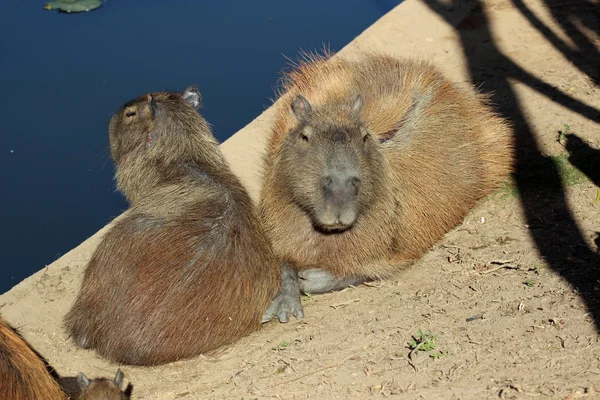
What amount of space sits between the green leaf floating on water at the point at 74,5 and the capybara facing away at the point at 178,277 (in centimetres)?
478

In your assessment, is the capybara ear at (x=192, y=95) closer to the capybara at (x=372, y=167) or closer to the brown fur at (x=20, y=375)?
the capybara at (x=372, y=167)

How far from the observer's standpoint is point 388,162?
5000 mm

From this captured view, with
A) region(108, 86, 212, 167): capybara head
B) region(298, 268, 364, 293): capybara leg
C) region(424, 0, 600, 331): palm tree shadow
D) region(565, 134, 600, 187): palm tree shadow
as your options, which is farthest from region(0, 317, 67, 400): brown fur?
region(565, 134, 600, 187): palm tree shadow

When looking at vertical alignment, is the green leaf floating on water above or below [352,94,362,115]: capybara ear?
below

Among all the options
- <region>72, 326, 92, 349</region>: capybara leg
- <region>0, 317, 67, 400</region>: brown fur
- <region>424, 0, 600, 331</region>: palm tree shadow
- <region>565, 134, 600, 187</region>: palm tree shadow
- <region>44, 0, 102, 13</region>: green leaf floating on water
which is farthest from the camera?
<region>44, 0, 102, 13</region>: green leaf floating on water

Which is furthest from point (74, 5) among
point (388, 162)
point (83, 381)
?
point (83, 381)

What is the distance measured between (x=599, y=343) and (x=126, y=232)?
97.2 inches

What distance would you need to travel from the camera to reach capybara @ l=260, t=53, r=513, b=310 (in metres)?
4.57

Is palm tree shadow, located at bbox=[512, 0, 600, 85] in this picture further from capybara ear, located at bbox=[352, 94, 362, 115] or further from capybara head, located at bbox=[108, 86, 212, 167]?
capybara head, located at bbox=[108, 86, 212, 167]

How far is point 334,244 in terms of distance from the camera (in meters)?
4.93

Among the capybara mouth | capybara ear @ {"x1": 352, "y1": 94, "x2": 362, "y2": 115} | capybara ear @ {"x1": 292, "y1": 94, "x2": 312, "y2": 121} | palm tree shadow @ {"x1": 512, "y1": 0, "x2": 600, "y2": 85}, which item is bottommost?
palm tree shadow @ {"x1": 512, "y1": 0, "x2": 600, "y2": 85}

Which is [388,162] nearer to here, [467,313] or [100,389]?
[467,313]

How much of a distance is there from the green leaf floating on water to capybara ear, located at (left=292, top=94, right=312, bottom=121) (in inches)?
202

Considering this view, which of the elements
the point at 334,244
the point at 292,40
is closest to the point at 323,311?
the point at 334,244
